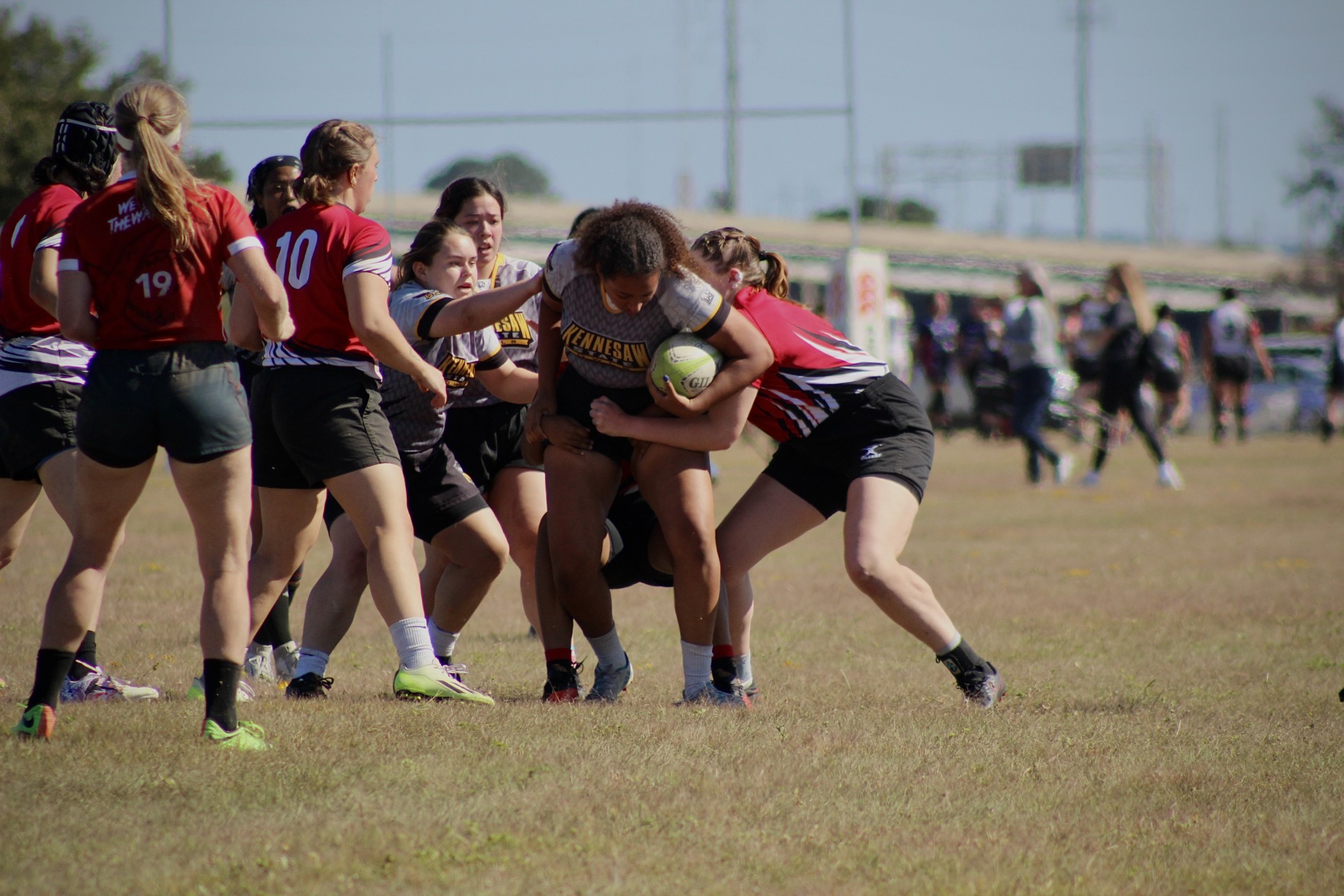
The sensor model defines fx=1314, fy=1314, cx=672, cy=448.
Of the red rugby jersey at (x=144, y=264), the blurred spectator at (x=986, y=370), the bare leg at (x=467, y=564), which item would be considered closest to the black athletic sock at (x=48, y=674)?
the red rugby jersey at (x=144, y=264)

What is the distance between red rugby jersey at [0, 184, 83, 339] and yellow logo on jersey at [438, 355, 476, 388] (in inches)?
56.3

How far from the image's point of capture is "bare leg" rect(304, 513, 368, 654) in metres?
5.12

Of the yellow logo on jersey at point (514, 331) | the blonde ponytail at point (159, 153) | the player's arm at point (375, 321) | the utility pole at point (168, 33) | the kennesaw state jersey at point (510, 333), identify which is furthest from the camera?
the utility pole at point (168, 33)

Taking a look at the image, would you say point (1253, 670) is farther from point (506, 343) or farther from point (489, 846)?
point (489, 846)

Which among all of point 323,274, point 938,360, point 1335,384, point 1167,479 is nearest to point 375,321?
point 323,274

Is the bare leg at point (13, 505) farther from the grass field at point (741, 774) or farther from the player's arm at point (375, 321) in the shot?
the player's arm at point (375, 321)

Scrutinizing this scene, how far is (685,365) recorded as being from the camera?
4602 millimetres

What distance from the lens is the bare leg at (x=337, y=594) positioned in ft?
16.8

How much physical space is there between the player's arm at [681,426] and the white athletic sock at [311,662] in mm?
1452

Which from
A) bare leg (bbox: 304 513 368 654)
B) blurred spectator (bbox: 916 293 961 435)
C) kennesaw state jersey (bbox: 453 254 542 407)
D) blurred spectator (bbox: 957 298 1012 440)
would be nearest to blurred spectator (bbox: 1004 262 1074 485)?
blurred spectator (bbox: 957 298 1012 440)

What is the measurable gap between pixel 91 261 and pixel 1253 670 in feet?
16.9

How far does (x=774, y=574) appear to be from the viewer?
923cm

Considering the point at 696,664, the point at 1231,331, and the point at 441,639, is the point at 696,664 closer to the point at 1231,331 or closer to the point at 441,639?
the point at 441,639

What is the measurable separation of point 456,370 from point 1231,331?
18998 millimetres
